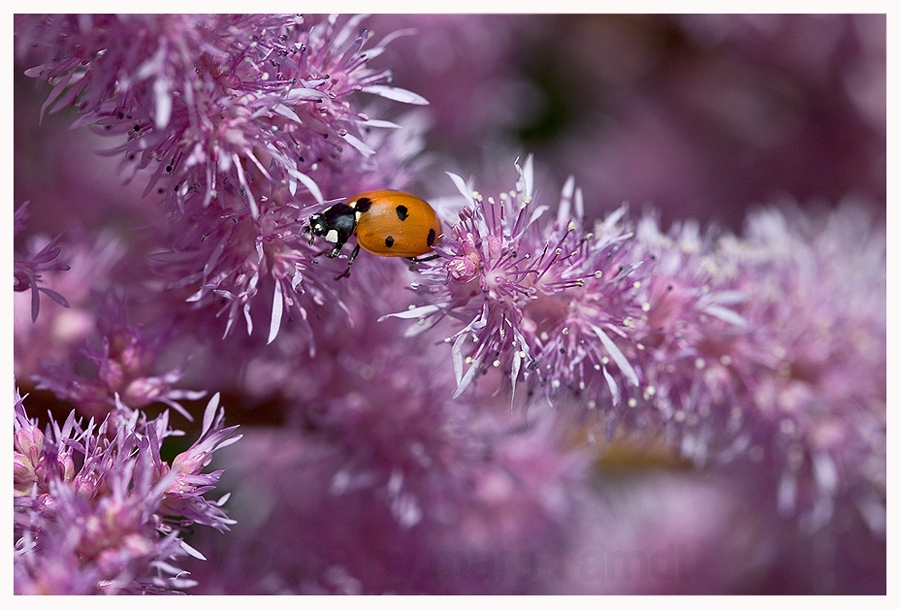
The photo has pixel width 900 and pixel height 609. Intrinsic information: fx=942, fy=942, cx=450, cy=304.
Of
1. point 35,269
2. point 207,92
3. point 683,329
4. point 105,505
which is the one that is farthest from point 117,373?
point 683,329

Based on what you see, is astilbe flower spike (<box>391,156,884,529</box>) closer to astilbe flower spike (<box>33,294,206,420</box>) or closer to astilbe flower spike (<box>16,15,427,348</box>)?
astilbe flower spike (<box>16,15,427,348</box>)

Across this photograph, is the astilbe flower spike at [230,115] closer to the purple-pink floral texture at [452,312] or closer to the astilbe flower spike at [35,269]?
the purple-pink floral texture at [452,312]

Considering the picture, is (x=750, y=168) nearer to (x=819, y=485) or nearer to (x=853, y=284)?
(x=853, y=284)

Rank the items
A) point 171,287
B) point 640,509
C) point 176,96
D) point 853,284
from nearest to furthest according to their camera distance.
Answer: point 176,96
point 171,287
point 853,284
point 640,509

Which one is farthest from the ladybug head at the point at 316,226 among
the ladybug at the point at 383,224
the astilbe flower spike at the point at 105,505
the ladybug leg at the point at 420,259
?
the astilbe flower spike at the point at 105,505

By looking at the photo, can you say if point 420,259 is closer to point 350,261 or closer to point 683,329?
point 350,261

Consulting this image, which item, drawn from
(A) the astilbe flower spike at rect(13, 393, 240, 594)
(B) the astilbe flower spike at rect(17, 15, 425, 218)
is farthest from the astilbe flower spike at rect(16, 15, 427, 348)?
(A) the astilbe flower spike at rect(13, 393, 240, 594)
